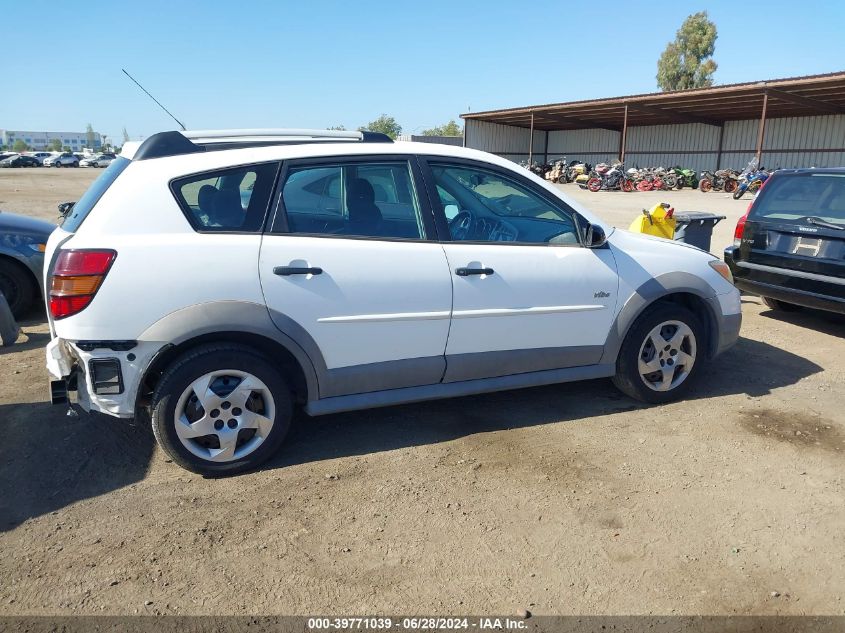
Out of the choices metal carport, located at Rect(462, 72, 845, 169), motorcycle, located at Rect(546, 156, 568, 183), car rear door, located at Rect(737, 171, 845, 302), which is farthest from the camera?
motorcycle, located at Rect(546, 156, 568, 183)

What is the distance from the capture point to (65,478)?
11.4ft

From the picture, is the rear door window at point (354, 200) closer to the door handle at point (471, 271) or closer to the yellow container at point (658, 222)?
the door handle at point (471, 271)

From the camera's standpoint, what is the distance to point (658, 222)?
6832 mm

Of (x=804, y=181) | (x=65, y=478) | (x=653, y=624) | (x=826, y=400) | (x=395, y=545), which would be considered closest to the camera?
(x=653, y=624)

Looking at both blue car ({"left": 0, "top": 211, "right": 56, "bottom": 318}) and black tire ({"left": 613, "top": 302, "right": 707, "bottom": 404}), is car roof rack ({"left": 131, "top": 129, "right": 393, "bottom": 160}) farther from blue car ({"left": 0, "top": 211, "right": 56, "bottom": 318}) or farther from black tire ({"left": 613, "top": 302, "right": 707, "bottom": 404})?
blue car ({"left": 0, "top": 211, "right": 56, "bottom": 318})

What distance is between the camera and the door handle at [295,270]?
11.1 ft

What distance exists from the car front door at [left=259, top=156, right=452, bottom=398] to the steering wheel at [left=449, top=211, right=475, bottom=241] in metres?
0.18

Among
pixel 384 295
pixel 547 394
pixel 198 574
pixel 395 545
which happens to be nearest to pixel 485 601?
pixel 395 545

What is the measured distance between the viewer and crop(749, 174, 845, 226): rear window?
19.3ft

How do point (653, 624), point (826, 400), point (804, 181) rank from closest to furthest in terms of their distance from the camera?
point (653, 624) < point (826, 400) < point (804, 181)

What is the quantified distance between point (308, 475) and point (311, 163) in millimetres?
1725

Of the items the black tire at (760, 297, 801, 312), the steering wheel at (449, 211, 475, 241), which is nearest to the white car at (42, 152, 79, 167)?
the black tire at (760, 297, 801, 312)

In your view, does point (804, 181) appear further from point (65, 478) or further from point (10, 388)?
point (10, 388)

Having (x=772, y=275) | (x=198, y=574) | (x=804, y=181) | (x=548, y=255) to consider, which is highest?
(x=804, y=181)
